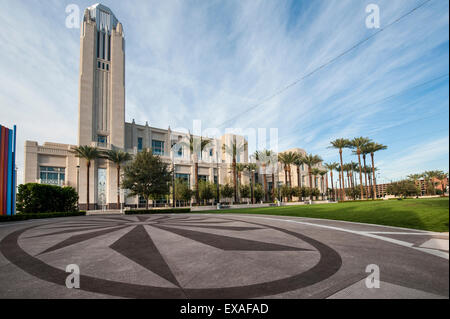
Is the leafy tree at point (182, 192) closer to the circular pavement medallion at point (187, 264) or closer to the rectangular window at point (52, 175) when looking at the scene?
the rectangular window at point (52, 175)

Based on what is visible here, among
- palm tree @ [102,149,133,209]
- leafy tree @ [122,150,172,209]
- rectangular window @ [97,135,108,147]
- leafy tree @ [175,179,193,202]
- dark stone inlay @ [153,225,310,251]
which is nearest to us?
dark stone inlay @ [153,225,310,251]

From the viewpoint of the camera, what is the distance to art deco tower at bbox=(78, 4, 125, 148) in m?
47.3

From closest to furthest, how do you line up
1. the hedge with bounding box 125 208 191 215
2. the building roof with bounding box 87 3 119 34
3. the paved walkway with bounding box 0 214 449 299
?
the paved walkway with bounding box 0 214 449 299
the hedge with bounding box 125 208 191 215
the building roof with bounding box 87 3 119 34

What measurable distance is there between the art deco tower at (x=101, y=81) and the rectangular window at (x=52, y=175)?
682cm

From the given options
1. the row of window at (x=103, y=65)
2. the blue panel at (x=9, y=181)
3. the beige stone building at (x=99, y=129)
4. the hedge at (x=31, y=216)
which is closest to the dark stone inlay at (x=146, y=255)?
the hedge at (x=31, y=216)

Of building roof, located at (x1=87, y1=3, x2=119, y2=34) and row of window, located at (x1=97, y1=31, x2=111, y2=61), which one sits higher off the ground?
building roof, located at (x1=87, y1=3, x2=119, y2=34)

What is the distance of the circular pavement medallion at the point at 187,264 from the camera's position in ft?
12.3

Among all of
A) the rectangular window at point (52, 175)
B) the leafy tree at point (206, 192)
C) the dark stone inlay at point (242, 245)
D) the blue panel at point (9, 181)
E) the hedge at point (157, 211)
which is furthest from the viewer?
the leafy tree at point (206, 192)

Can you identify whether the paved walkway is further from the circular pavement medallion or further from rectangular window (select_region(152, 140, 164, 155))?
rectangular window (select_region(152, 140, 164, 155))

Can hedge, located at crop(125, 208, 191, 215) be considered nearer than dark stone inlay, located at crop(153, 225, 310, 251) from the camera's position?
No

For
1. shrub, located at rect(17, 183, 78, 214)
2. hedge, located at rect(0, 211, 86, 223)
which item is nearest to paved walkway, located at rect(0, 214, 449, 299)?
hedge, located at rect(0, 211, 86, 223)

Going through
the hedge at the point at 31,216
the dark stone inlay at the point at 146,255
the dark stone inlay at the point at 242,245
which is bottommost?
the hedge at the point at 31,216

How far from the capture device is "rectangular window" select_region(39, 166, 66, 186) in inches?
1602

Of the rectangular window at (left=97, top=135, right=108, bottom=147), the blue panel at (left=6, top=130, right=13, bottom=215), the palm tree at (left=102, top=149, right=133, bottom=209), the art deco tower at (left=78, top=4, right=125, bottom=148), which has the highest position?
the art deco tower at (left=78, top=4, right=125, bottom=148)
